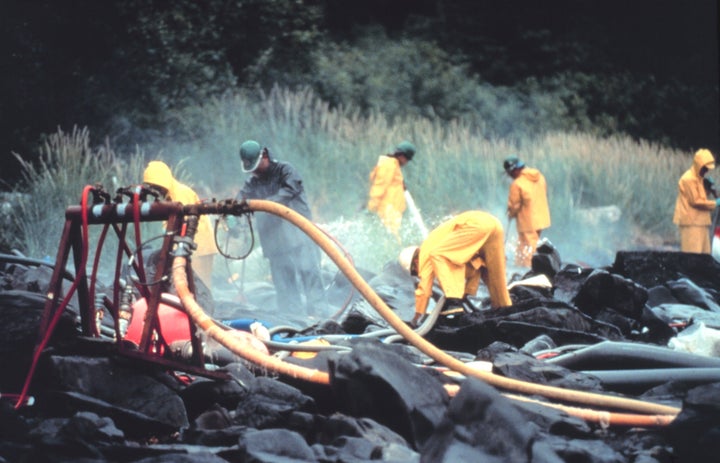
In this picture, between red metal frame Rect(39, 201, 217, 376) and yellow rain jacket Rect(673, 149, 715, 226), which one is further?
yellow rain jacket Rect(673, 149, 715, 226)

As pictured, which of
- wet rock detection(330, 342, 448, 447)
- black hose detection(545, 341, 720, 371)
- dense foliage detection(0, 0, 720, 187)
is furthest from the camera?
dense foliage detection(0, 0, 720, 187)

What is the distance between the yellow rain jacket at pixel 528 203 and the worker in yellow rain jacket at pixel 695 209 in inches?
64.8

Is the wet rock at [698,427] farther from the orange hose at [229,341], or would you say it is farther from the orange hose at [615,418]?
the orange hose at [229,341]

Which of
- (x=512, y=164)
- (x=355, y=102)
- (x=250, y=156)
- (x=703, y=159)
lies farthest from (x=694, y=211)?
(x=355, y=102)

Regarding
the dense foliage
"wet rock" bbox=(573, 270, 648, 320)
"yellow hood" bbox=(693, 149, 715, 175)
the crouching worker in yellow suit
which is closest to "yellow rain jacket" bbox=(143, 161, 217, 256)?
the crouching worker in yellow suit

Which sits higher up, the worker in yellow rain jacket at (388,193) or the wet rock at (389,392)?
the wet rock at (389,392)

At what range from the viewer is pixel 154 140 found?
48.6 feet

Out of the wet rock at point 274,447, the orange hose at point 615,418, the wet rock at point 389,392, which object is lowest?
the orange hose at point 615,418

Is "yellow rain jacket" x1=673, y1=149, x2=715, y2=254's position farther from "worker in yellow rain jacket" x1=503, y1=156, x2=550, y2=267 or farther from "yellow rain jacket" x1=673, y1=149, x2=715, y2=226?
"worker in yellow rain jacket" x1=503, y1=156, x2=550, y2=267

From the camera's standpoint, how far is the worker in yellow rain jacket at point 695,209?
12.0 metres

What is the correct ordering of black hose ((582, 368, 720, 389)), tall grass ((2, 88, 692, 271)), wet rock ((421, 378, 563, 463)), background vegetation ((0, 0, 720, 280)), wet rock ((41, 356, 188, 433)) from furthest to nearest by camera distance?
tall grass ((2, 88, 692, 271))
background vegetation ((0, 0, 720, 280))
black hose ((582, 368, 720, 389))
wet rock ((41, 356, 188, 433))
wet rock ((421, 378, 563, 463))

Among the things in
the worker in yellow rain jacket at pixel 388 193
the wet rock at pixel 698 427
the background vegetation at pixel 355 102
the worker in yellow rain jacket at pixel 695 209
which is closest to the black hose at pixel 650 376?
the wet rock at pixel 698 427

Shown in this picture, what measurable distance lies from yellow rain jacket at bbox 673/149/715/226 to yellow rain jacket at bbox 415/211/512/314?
6.03 m

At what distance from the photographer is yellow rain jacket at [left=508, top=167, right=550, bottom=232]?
12.2 meters
